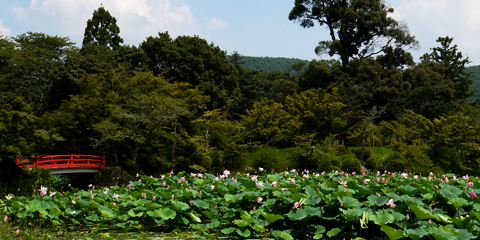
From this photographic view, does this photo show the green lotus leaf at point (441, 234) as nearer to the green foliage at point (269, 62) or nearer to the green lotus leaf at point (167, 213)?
the green lotus leaf at point (167, 213)

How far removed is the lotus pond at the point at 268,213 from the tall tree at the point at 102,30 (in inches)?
1074

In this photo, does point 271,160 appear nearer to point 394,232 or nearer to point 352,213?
point 352,213

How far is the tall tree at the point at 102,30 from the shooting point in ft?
98.8

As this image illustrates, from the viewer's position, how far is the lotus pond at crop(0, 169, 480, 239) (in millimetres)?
4184

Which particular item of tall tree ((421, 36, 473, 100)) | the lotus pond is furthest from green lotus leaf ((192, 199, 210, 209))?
tall tree ((421, 36, 473, 100))

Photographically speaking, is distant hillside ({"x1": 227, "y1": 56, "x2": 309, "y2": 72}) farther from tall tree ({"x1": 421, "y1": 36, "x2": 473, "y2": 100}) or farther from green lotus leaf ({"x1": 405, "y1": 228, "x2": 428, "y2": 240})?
green lotus leaf ({"x1": 405, "y1": 228, "x2": 428, "y2": 240})

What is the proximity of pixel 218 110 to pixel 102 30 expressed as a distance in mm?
15063

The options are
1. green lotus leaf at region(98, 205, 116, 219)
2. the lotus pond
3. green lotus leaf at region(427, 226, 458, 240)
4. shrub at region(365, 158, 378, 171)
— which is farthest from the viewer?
shrub at region(365, 158, 378, 171)

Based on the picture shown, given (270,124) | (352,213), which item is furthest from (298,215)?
(270,124)

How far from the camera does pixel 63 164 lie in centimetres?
1505

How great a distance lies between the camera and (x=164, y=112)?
16219 millimetres

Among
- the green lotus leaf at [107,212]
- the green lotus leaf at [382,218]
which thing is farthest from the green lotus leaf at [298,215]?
the green lotus leaf at [107,212]

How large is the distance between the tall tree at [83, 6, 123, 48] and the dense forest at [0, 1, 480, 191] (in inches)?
3.6

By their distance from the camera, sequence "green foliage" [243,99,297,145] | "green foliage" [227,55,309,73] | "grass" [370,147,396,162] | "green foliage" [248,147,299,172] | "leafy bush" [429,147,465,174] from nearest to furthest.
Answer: "green foliage" [248,147,299,172]
"leafy bush" [429,147,465,174]
"green foliage" [243,99,297,145]
"grass" [370,147,396,162]
"green foliage" [227,55,309,73]
